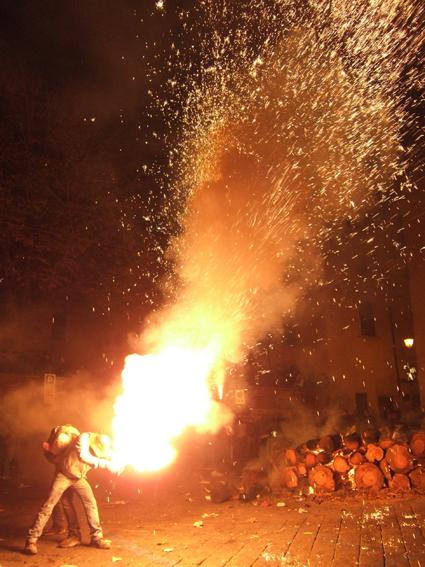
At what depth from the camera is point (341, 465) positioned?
930cm

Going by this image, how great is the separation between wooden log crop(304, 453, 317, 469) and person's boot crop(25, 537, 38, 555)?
17.7ft

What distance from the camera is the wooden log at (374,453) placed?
9102mm

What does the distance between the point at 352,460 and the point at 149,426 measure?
4069mm

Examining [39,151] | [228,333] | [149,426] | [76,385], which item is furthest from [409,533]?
[39,151]

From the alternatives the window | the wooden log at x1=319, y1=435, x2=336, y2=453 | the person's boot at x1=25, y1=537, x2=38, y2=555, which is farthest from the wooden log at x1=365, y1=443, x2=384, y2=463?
the window

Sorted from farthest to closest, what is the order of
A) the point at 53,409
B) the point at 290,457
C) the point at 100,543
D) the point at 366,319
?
the point at 366,319
the point at 53,409
the point at 290,457
the point at 100,543

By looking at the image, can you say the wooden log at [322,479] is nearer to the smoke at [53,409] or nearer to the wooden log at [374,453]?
the wooden log at [374,453]

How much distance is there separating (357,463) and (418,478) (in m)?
1.07

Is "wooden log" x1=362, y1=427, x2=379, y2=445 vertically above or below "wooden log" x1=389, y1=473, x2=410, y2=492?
above

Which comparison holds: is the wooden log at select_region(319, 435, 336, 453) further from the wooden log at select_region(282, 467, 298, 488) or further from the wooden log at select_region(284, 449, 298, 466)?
the wooden log at select_region(282, 467, 298, 488)

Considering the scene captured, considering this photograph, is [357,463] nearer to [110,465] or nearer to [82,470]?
[110,465]

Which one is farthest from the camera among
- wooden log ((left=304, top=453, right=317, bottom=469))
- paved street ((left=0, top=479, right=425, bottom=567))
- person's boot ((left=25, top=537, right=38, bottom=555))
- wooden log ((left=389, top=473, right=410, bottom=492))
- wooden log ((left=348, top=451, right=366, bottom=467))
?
wooden log ((left=304, top=453, right=317, bottom=469))

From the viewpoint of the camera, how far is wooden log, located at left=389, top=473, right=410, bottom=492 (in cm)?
860

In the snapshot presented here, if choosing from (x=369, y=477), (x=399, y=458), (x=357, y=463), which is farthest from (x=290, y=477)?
(x=399, y=458)
